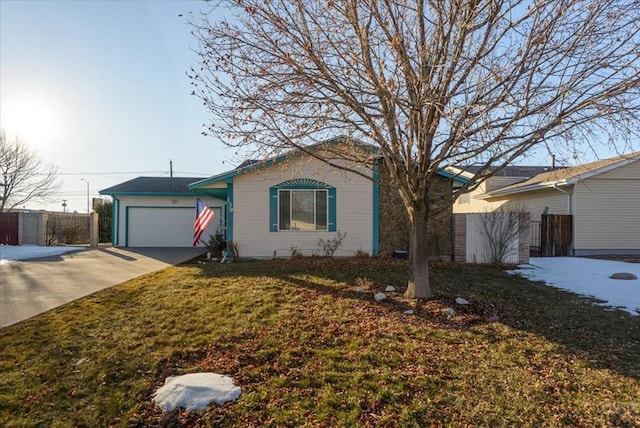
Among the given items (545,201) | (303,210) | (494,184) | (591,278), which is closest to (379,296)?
(591,278)

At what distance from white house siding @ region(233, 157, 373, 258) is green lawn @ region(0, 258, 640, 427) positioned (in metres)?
5.26

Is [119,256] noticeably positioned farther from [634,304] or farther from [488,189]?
[488,189]

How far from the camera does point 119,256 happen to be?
14930 millimetres

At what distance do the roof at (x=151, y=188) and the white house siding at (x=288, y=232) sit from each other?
A: 6839mm

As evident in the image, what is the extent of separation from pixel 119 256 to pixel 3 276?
16.3ft

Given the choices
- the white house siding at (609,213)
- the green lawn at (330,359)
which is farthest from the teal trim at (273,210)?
the white house siding at (609,213)

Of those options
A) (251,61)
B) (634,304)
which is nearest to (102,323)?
(251,61)

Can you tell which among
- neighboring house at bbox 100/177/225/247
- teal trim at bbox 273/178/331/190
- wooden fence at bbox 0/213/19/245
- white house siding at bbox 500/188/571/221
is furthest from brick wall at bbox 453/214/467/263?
wooden fence at bbox 0/213/19/245

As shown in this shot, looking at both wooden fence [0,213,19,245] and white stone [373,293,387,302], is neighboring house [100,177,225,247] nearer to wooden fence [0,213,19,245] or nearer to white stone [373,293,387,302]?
wooden fence [0,213,19,245]

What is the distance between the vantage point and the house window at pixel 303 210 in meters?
12.9

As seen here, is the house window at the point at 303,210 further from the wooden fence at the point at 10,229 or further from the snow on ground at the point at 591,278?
the wooden fence at the point at 10,229

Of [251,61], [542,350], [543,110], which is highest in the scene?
[251,61]

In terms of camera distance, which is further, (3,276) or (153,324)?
(3,276)

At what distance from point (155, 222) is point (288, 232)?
10.2m
